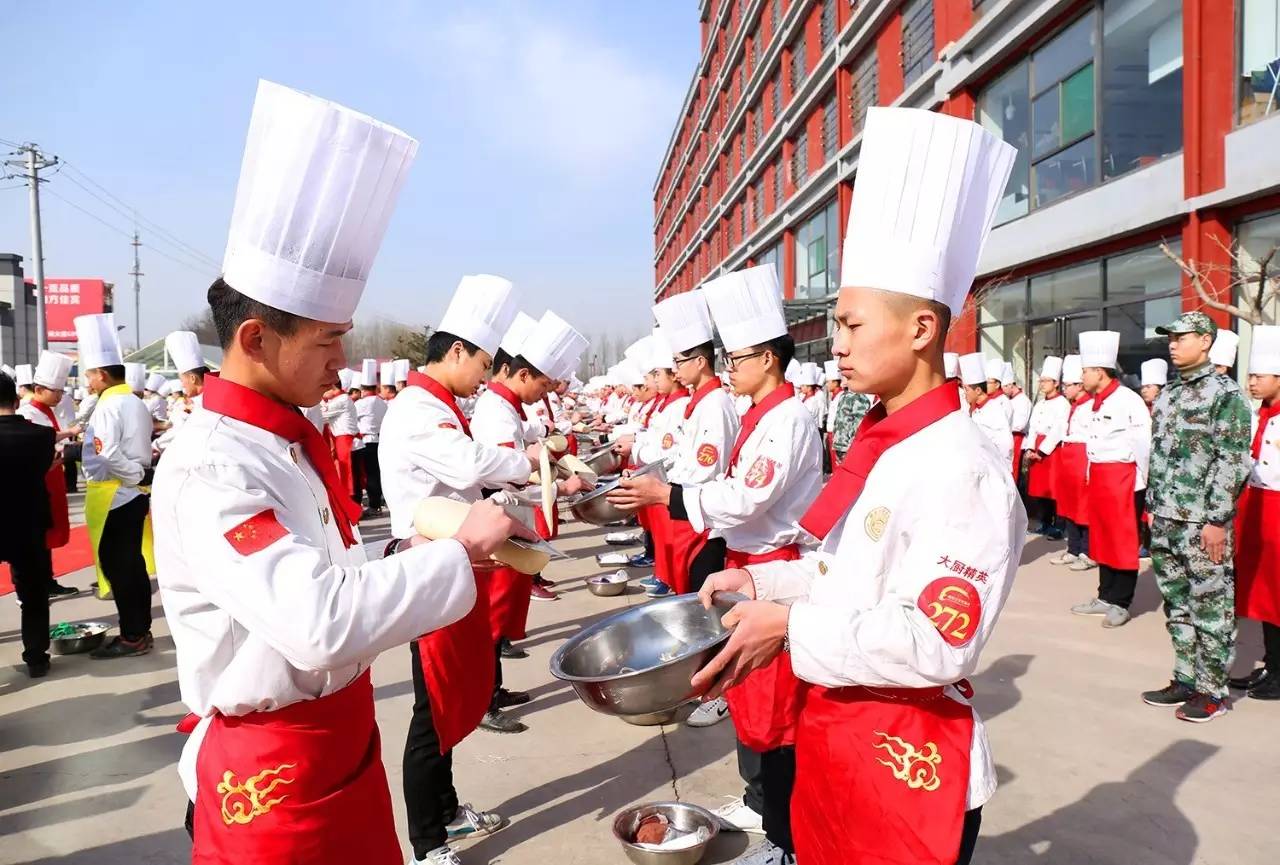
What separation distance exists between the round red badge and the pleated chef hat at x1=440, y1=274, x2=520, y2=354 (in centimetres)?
293

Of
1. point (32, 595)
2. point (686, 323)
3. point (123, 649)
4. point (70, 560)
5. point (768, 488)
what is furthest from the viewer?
point (70, 560)

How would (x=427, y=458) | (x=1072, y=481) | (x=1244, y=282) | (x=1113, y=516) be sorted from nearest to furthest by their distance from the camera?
(x=427, y=458) < (x=1113, y=516) < (x=1244, y=282) < (x=1072, y=481)

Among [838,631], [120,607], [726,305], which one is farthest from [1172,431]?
[120,607]

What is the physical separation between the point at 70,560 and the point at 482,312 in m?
7.26

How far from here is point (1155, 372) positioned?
28.5 feet

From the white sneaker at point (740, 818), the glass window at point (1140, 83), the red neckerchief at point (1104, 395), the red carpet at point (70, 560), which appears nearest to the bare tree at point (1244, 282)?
the red neckerchief at point (1104, 395)

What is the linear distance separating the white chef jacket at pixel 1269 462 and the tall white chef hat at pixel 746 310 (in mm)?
2939

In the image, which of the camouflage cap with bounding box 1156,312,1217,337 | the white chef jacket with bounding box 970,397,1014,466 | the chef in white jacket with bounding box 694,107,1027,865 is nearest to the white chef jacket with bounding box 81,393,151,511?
the chef in white jacket with bounding box 694,107,1027,865

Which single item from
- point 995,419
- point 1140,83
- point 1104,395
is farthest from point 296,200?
point 1140,83

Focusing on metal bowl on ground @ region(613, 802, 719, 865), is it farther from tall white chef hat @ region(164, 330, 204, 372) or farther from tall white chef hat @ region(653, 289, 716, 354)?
tall white chef hat @ region(164, 330, 204, 372)

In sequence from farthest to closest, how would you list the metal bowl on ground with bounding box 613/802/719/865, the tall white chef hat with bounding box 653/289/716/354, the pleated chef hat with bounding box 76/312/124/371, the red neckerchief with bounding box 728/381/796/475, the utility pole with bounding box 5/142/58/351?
1. the utility pole with bounding box 5/142/58/351
2. the pleated chef hat with bounding box 76/312/124/371
3. the tall white chef hat with bounding box 653/289/716/354
4. the red neckerchief with bounding box 728/381/796/475
5. the metal bowl on ground with bounding box 613/802/719/865

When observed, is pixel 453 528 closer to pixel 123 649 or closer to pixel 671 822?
pixel 671 822

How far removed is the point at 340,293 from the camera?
1.75 m

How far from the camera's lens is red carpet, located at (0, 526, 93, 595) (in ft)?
26.1
